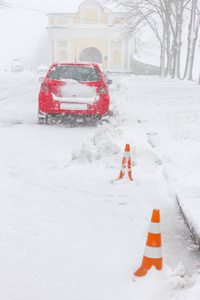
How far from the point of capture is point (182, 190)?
5.04m

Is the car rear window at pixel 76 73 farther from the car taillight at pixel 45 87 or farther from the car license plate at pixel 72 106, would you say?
the car license plate at pixel 72 106

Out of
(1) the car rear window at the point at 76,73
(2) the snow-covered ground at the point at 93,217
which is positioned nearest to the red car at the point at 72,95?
(1) the car rear window at the point at 76,73

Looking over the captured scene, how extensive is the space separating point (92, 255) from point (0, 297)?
0.90 meters

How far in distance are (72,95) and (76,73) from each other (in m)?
0.72

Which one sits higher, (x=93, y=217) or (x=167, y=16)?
(x=167, y=16)

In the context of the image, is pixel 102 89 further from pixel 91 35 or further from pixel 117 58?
pixel 91 35

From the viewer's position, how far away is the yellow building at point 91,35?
211 ft

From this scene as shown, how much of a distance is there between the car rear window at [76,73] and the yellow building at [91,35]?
183 ft

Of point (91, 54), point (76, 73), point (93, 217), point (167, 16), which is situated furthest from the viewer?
point (91, 54)

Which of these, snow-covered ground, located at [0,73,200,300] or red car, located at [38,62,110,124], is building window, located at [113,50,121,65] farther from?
snow-covered ground, located at [0,73,200,300]

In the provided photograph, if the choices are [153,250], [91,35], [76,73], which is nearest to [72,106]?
[76,73]

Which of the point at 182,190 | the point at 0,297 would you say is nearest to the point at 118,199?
the point at 182,190

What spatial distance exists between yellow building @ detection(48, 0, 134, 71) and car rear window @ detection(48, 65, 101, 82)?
2198 inches

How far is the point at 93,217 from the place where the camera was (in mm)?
4266
